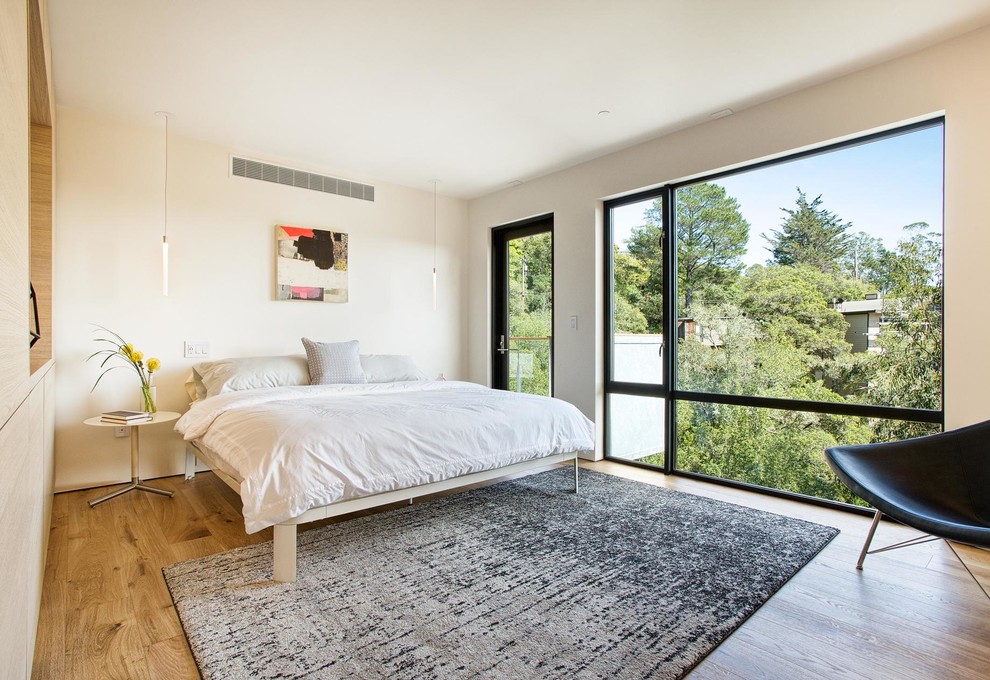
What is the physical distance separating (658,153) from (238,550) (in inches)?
148

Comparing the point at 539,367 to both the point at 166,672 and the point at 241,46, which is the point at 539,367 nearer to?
the point at 241,46

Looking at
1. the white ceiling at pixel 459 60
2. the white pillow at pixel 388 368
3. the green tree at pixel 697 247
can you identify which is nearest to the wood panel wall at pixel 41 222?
the white ceiling at pixel 459 60

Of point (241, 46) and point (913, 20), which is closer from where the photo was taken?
point (913, 20)

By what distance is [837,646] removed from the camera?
1751 millimetres

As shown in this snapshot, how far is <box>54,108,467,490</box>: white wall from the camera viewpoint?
349cm

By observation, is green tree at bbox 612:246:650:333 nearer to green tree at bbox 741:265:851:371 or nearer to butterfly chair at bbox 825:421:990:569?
green tree at bbox 741:265:851:371

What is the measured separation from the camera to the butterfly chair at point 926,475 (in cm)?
218

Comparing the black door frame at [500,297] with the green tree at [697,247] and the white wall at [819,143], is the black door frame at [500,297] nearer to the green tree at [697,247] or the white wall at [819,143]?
the white wall at [819,143]

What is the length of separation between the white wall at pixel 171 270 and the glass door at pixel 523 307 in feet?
3.69

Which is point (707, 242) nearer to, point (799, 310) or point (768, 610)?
point (799, 310)

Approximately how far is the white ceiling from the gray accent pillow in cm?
161

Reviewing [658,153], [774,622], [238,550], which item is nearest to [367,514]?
[238,550]

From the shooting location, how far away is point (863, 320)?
307 centimetres

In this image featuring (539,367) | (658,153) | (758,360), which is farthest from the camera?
(539,367)
